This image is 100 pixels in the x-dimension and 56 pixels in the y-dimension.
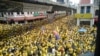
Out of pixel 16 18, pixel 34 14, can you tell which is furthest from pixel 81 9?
pixel 16 18

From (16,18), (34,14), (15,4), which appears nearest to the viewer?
(15,4)

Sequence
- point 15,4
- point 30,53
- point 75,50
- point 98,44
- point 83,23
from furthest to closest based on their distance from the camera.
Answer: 1. point 83,23
2. point 75,50
3. point 30,53
4. point 15,4
5. point 98,44

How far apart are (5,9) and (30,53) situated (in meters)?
2.60

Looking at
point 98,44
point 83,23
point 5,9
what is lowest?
point 83,23

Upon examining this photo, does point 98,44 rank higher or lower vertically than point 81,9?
higher

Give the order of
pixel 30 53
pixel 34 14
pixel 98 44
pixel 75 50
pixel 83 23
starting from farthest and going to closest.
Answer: pixel 34 14 → pixel 83 23 → pixel 75 50 → pixel 30 53 → pixel 98 44

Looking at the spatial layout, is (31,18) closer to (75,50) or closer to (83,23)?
(83,23)

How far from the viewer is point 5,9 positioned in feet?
30.5

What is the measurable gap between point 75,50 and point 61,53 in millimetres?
1384

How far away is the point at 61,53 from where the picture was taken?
31.0ft

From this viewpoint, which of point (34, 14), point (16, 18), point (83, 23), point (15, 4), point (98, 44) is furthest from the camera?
point (34, 14)

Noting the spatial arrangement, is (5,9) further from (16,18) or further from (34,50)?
(16,18)

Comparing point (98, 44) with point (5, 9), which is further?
A: point (5, 9)

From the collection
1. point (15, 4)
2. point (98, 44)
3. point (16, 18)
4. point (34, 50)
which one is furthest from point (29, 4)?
point (16, 18)
